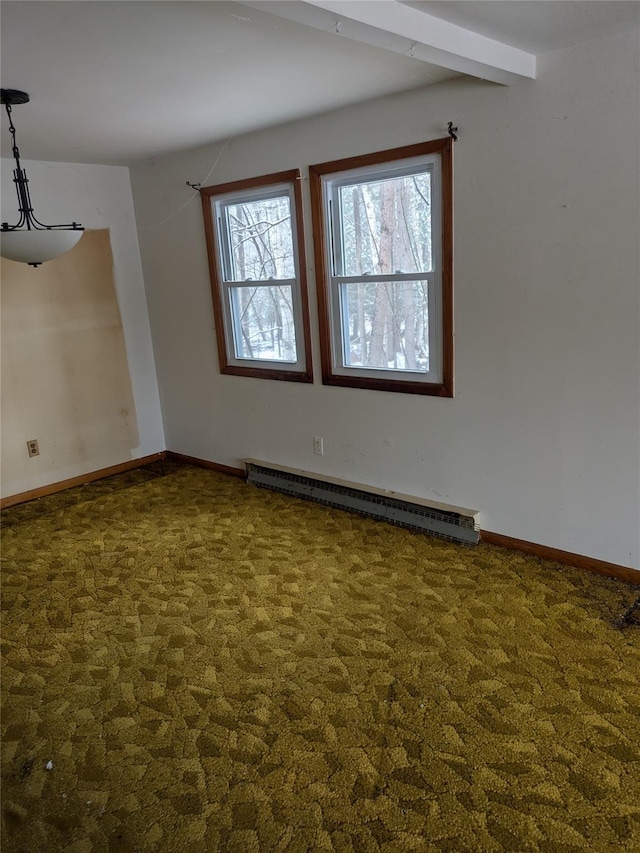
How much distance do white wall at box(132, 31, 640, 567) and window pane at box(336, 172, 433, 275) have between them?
0.21 m

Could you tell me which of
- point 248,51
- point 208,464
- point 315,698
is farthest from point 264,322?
point 315,698

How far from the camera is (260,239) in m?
3.99

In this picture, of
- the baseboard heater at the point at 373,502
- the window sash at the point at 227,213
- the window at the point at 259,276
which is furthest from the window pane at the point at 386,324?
the baseboard heater at the point at 373,502

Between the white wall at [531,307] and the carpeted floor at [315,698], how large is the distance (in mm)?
370

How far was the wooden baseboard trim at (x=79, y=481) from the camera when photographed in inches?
167

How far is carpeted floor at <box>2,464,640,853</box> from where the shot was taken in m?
1.73

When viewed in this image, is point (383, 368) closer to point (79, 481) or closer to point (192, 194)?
point (192, 194)

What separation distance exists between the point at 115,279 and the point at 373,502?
8.65 ft

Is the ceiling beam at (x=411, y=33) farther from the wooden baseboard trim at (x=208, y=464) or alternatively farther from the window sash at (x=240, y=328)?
the wooden baseboard trim at (x=208, y=464)

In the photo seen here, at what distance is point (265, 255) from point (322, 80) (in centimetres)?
141

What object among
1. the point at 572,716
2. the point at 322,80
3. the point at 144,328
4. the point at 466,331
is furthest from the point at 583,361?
the point at 144,328

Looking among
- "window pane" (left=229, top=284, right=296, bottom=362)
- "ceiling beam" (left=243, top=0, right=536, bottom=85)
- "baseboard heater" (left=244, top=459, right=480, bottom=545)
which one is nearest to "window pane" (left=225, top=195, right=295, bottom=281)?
"window pane" (left=229, top=284, right=296, bottom=362)

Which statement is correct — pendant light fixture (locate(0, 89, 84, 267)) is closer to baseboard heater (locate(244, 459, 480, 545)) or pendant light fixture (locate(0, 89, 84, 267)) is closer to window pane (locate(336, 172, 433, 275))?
window pane (locate(336, 172, 433, 275))

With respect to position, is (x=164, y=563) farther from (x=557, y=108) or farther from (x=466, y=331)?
(x=557, y=108)
